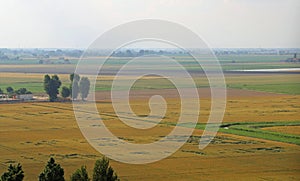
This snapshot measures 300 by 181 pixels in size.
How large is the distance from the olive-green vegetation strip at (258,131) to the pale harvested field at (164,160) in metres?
0.58

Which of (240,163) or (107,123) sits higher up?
(107,123)

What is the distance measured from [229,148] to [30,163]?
5.45 m

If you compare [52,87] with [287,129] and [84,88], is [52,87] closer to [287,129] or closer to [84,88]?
[84,88]

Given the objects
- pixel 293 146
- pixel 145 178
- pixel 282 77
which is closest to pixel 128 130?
pixel 293 146

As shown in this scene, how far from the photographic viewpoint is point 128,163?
15.3 meters

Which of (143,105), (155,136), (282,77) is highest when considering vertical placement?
(282,77)

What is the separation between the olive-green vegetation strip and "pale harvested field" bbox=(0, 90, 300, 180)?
58 cm

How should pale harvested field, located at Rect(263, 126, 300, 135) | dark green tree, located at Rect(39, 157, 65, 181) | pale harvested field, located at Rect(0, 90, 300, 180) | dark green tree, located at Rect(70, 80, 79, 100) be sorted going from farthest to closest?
dark green tree, located at Rect(70, 80, 79, 100), pale harvested field, located at Rect(263, 126, 300, 135), pale harvested field, located at Rect(0, 90, 300, 180), dark green tree, located at Rect(39, 157, 65, 181)

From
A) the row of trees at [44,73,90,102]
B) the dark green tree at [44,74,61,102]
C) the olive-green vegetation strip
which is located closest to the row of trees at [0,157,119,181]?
the olive-green vegetation strip

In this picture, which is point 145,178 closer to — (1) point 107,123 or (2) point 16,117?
(1) point 107,123

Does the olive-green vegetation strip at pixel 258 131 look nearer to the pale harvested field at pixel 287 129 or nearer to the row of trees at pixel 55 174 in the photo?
the pale harvested field at pixel 287 129

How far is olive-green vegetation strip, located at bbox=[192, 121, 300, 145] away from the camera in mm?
19078

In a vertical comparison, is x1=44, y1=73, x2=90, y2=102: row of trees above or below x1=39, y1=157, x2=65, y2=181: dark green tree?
above

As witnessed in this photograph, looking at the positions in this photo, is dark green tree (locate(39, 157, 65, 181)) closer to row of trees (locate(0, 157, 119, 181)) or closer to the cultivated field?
row of trees (locate(0, 157, 119, 181))
